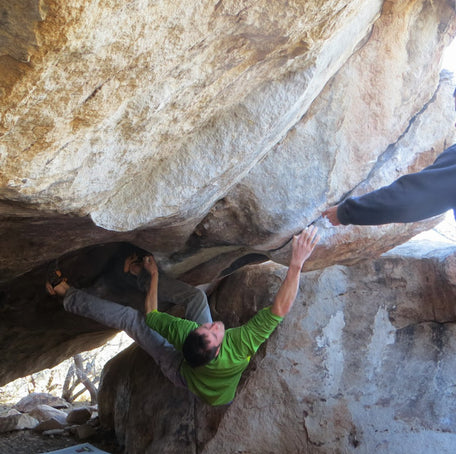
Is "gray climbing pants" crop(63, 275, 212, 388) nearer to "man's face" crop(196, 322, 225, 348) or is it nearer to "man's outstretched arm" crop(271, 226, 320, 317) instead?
"man's face" crop(196, 322, 225, 348)

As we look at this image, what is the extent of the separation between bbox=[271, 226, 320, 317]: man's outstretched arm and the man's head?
0.43 meters

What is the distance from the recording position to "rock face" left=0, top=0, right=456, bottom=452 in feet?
5.75

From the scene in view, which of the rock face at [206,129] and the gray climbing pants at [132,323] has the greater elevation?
the rock face at [206,129]

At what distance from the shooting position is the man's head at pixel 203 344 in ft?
10.8

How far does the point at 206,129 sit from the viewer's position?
2.76m

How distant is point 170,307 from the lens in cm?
530

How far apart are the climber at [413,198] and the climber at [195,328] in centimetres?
51

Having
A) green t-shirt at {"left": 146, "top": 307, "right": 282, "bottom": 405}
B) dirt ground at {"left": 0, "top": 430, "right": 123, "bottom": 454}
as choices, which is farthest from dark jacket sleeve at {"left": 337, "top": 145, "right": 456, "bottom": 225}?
dirt ground at {"left": 0, "top": 430, "right": 123, "bottom": 454}

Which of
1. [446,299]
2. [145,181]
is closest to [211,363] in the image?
[145,181]

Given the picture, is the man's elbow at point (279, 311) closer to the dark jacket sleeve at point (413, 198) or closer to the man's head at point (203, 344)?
the man's head at point (203, 344)

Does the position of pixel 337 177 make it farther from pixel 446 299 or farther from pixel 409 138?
pixel 446 299

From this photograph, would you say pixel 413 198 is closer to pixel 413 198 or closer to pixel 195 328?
pixel 413 198

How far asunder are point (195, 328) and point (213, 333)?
210 millimetres

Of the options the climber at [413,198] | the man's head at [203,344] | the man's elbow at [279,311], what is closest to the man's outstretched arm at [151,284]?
the man's head at [203,344]
